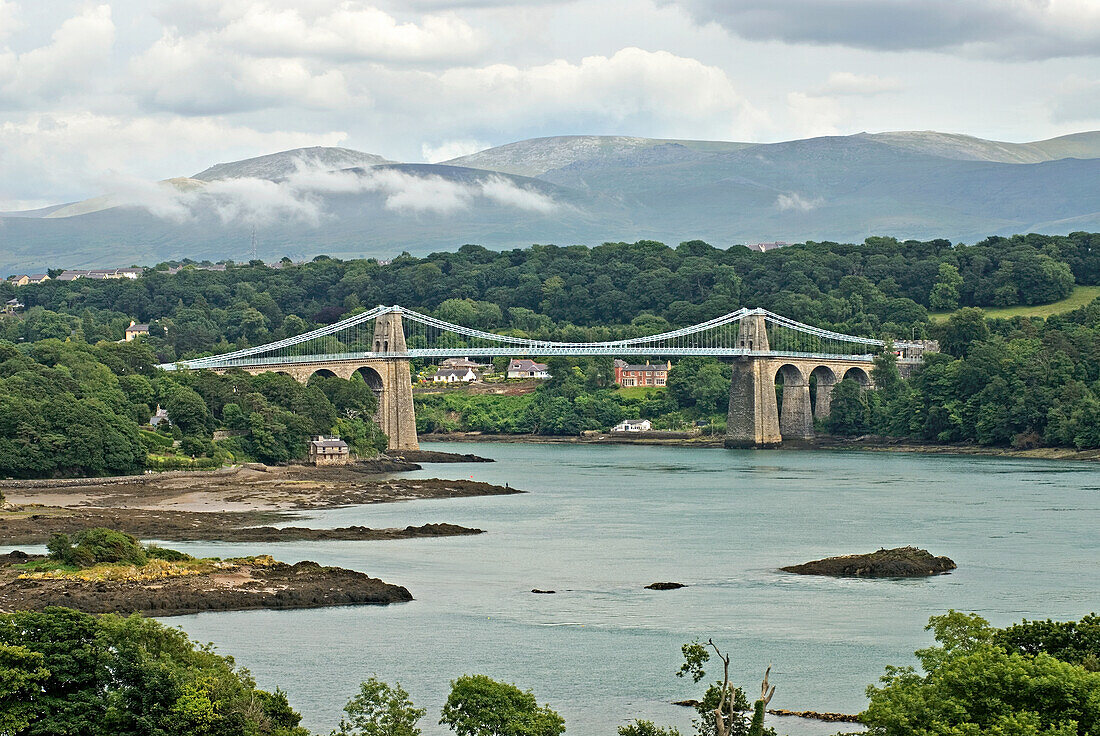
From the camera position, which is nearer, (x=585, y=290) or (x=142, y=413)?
(x=142, y=413)

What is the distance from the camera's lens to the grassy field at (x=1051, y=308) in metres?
81.4

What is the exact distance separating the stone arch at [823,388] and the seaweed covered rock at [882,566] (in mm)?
44816

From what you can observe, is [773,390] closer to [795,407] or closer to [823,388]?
[795,407]

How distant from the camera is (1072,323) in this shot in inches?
2867

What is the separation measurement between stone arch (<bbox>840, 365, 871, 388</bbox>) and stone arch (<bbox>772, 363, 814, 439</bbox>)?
2201 mm

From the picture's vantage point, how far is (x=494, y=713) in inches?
610

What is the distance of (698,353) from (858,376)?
31.3 ft

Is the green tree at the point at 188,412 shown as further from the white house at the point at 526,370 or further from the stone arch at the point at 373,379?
the white house at the point at 526,370

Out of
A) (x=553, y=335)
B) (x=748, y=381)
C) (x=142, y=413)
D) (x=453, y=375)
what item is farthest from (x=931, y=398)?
Result: (x=142, y=413)

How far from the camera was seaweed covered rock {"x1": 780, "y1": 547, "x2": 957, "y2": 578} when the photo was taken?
30203 mm

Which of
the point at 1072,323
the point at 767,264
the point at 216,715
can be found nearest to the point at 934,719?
the point at 216,715

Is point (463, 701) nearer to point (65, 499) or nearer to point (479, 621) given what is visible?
point (479, 621)

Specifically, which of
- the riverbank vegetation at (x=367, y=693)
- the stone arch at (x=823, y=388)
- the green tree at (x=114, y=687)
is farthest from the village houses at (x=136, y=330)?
the green tree at (x=114, y=687)

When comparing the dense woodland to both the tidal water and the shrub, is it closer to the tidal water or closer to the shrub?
the tidal water
